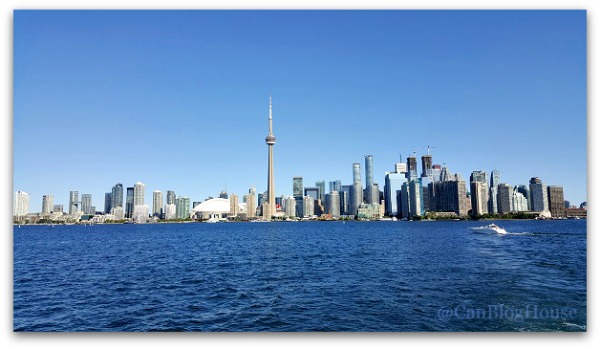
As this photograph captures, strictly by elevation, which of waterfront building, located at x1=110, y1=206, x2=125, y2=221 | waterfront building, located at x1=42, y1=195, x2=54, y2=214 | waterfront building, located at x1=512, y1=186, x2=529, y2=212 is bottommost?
waterfront building, located at x1=110, y1=206, x2=125, y2=221

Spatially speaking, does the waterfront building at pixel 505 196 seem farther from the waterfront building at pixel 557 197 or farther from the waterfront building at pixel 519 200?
the waterfront building at pixel 557 197

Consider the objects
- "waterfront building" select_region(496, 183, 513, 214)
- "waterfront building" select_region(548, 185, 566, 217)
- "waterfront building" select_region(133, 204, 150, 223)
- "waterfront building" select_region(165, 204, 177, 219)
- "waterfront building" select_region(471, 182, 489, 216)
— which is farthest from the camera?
"waterfront building" select_region(165, 204, 177, 219)

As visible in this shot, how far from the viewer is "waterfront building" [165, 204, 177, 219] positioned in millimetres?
165012

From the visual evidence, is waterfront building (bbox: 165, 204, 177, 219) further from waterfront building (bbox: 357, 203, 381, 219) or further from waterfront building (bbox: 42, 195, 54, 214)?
waterfront building (bbox: 42, 195, 54, 214)

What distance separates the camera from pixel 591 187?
27.9 feet

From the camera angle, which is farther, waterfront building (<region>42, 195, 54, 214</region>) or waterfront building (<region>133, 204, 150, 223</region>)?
waterfront building (<region>133, 204, 150, 223</region>)

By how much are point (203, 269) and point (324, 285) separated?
27.6 feet

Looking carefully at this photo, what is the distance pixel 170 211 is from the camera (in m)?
167

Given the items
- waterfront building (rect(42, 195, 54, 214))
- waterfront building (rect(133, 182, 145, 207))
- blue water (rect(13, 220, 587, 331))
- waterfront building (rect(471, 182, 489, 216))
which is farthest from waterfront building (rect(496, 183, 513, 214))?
waterfront building (rect(133, 182, 145, 207))

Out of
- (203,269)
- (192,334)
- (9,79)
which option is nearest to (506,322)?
(192,334)

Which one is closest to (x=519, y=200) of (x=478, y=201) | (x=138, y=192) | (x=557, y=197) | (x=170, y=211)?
(x=557, y=197)

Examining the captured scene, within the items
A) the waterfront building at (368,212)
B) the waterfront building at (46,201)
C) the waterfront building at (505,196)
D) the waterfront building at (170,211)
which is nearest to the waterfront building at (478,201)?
the waterfront building at (505,196)

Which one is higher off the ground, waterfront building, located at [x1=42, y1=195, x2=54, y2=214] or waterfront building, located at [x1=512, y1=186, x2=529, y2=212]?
waterfront building, located at [x1=42, y1=195, x2=54, y2=214]

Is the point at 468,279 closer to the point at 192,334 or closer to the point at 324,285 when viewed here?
the point at 324,285
